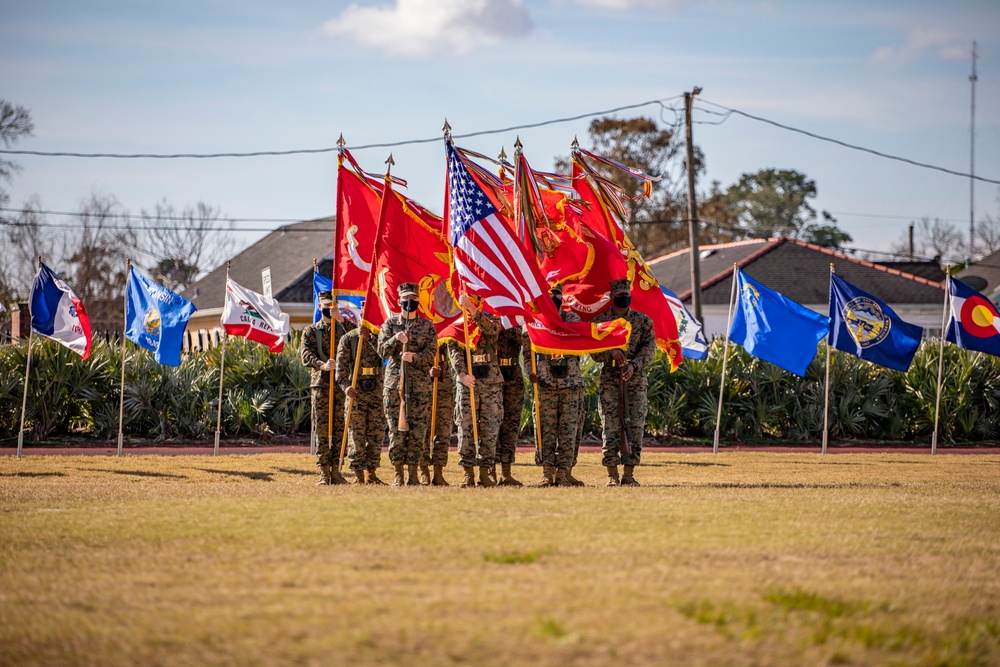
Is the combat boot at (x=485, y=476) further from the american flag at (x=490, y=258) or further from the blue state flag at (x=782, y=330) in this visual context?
the blue state flag at (x=782, y=330)

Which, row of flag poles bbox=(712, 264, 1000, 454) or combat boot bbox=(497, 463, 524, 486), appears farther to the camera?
row of flag poles bbox=(712, 264, 1000, 454)

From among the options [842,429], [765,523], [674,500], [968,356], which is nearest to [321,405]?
[674,500]

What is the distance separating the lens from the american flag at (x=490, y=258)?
→ 38.9 ft

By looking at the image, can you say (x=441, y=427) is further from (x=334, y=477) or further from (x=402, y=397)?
(x=334, y=477)

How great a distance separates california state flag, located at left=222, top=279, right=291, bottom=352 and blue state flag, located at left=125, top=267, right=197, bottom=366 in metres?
0.67

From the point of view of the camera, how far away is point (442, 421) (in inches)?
488

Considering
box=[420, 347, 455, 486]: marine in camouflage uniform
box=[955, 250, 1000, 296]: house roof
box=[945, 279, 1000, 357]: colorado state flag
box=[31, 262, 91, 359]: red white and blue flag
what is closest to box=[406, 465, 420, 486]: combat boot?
box=[420, 347, 455, 486]: marine in camouflage uniform

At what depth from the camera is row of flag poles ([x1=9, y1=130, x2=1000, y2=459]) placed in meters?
11.9

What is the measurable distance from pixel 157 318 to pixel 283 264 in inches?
998

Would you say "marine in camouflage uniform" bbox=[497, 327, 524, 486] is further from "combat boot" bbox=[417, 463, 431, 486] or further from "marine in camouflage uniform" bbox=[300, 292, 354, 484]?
"marine in camouflage uniform" bbox=[300, 292, 354, 484]

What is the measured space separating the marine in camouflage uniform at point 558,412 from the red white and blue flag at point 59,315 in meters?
7.52

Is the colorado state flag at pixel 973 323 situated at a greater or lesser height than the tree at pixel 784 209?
lesser

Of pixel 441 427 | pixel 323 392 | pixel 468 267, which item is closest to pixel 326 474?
pixel 323 392

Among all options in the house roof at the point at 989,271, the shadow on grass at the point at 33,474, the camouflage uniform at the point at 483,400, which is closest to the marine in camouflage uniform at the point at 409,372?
the camouflage uniform at the point at 483,400
